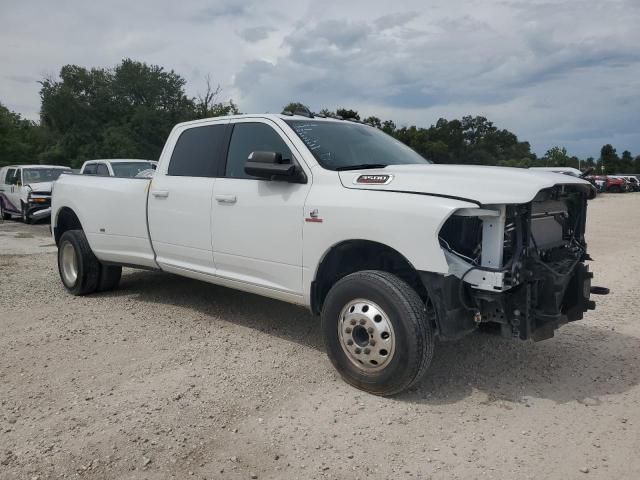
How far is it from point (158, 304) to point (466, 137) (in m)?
61.5

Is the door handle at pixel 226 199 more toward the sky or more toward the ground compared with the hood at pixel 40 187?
more toward the sky

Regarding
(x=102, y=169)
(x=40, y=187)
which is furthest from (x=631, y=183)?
(x=40, y=187)

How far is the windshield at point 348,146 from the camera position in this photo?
4.67 meters

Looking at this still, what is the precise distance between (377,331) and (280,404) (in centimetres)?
85

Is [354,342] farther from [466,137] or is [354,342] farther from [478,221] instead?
[466,137]

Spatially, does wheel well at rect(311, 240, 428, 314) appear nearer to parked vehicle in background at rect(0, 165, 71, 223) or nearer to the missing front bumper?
the missing front bumper

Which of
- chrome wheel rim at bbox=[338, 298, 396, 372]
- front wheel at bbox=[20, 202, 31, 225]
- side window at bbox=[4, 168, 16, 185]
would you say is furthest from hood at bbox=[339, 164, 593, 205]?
side window at bbox=[4, 168, 16, 185]

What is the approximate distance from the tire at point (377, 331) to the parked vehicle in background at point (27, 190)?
15225 mm

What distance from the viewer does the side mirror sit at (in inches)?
173

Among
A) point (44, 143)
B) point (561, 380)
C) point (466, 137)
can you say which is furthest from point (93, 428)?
point (466, 137)

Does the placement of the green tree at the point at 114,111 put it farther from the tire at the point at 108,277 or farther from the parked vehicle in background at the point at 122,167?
the tire at the point at 108,277

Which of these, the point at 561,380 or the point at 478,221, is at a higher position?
the point at 478,221

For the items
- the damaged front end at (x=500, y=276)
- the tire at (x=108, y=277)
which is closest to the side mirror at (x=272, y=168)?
the damaged front end at (x=500, y=276)

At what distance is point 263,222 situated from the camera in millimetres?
4742
